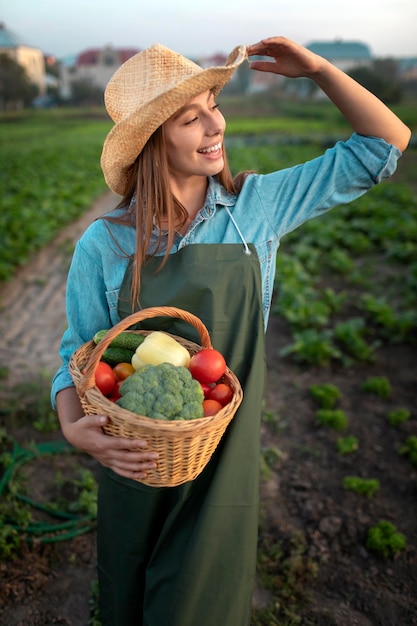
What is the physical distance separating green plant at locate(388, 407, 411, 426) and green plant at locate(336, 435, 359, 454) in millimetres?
424

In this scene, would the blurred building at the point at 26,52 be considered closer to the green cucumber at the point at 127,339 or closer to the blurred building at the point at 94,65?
the blurred building at the point at 94,65

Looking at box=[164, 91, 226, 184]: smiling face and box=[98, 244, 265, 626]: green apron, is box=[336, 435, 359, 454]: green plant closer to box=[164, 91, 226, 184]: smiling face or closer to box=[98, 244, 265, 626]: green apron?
box=[98, 244, 265, 626]: green apron

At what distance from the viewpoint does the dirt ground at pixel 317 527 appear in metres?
2.77

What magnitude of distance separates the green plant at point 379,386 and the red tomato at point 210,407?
11.0 feet

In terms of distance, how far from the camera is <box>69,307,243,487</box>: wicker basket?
140 centimetres

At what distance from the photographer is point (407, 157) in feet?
70.7

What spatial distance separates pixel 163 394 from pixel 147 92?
3.33 feet

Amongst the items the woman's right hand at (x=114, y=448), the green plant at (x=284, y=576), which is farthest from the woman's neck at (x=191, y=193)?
the green plant at (x=284, y=576)

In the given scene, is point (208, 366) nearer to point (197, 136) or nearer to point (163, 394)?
point (163, 394)

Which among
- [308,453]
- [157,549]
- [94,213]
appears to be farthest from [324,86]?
[94,213]

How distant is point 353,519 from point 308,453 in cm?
72

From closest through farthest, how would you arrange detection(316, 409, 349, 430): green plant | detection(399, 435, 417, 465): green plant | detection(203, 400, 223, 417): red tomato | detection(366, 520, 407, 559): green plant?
detection(203, 400, 223, 417): red tomato < detection(366, 520, 407, 559): green plant < detection(399, 435, 417, 465): green plant < detection(316, 409, 349, 430): green plant

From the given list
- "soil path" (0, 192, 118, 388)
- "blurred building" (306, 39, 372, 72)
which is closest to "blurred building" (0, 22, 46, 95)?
"blurred building" (306, 39, 372, 72)

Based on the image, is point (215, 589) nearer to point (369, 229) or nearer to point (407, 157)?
point (369, 229)
